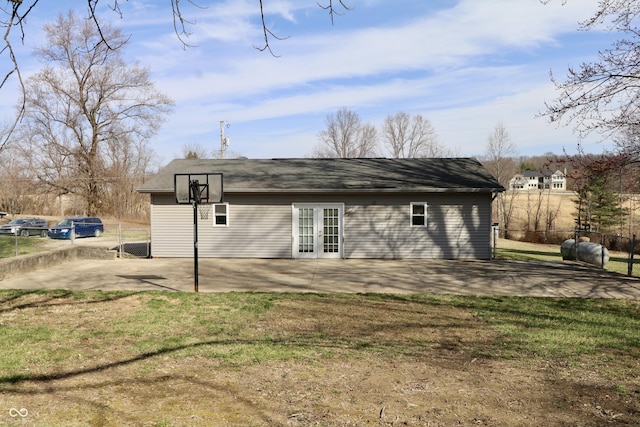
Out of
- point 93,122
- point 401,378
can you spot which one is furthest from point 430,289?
point 93,122

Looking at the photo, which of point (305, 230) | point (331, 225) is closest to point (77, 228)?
point (305, 230)

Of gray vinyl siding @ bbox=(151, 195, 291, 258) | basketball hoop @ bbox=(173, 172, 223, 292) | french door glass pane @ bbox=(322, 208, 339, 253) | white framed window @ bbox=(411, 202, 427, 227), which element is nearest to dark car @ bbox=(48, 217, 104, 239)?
gray vinyl siding @ bbox=(151, 195, 291, 258)

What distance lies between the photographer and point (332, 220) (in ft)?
58.0

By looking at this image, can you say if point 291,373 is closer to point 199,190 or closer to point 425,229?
point 199,190

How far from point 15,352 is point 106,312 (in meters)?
2.54

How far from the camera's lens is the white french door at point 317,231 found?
58.0 ft

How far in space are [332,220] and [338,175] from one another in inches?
87.7

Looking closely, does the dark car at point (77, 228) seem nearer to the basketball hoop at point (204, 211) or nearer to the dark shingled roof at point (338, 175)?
the dark shingled roof at point (338, 175)

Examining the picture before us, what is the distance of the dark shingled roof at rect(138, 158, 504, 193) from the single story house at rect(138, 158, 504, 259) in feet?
0.24

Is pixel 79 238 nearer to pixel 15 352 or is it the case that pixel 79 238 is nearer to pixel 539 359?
pixel 15 352

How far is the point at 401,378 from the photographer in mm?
5504

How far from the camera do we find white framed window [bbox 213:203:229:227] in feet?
58.0

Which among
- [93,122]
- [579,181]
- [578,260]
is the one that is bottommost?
[578,260]

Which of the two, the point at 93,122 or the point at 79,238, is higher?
the point at 93,122
